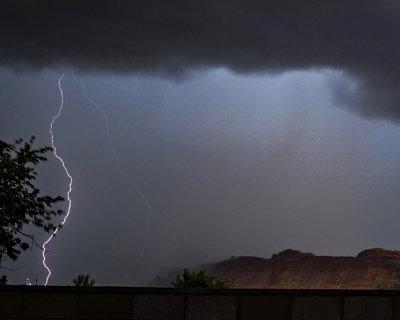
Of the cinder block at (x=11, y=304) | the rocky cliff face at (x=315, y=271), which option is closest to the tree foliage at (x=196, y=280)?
the cinder block at (x=11, y=304)

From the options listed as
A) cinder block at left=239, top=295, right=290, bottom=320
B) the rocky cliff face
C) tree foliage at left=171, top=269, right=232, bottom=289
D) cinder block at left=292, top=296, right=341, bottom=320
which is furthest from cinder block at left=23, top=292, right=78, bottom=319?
the rocky cliff face

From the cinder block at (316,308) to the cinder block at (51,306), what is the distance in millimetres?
3591

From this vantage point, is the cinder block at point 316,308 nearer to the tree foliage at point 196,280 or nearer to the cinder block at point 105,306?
the cinder block at point 105,306

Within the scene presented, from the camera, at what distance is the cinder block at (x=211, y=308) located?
9.81m

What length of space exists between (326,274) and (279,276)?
15.7 meters

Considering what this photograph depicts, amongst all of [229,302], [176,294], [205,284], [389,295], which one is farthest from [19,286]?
[205,284]

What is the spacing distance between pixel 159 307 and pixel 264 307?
1673 mm

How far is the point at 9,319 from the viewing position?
10.2 metres

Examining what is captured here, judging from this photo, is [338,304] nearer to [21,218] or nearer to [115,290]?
[115,290]

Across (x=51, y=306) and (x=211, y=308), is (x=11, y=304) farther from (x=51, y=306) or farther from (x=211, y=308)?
(x=211, y=308)

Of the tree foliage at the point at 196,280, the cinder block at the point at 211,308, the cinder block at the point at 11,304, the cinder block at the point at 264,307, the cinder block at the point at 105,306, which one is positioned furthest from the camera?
the tree foliage at the point at 196,280

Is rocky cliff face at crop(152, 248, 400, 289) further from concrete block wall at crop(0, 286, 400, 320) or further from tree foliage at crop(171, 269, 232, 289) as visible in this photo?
concrete block wall at crop(0, 286, 400, 320)

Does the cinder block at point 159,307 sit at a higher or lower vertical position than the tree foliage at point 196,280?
lower

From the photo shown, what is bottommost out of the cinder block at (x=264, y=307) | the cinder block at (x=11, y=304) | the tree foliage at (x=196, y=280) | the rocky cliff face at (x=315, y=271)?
the cinder block at (x=11, y=304)
